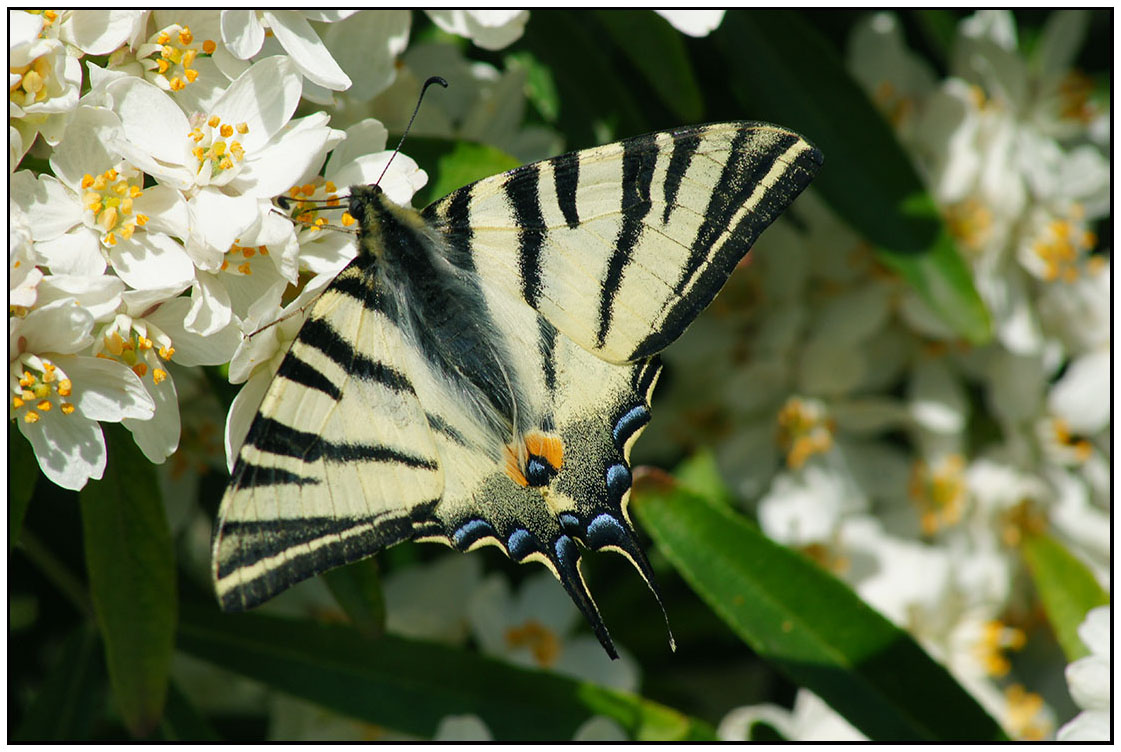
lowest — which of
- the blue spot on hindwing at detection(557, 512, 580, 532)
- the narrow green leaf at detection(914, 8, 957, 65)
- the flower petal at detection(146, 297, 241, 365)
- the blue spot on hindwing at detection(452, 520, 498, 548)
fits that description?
the blue spot on hindwing at detection(452, 520, 498, 548)

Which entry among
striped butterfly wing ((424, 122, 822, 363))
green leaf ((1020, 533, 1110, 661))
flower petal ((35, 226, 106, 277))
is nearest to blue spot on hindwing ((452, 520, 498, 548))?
striped butterfly wing ((424, 122, 822, 363))

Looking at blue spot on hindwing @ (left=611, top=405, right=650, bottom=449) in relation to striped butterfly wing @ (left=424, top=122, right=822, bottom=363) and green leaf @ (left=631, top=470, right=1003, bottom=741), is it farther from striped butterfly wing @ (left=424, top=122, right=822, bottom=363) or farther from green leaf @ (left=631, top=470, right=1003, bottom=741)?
green leaf @ (left=631, top=470, right=1003, bottom=741)

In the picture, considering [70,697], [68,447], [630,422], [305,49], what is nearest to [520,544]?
[630,422]

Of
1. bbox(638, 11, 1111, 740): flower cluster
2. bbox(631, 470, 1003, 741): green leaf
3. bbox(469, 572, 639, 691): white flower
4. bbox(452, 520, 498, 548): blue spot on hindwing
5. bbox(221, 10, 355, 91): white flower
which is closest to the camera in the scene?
bbox(221, 10, 355, 91): white flower

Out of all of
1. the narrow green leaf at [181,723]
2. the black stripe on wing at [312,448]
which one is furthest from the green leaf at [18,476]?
the narrow green leaf at [181,723]

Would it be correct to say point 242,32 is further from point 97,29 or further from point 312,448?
point 312,448

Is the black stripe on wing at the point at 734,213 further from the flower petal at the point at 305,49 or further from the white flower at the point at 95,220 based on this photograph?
the white flower at the point at 95,220

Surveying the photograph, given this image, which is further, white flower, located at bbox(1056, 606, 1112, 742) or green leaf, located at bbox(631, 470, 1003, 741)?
green leaf, located at bbox(631, 470, 1003, 741)
